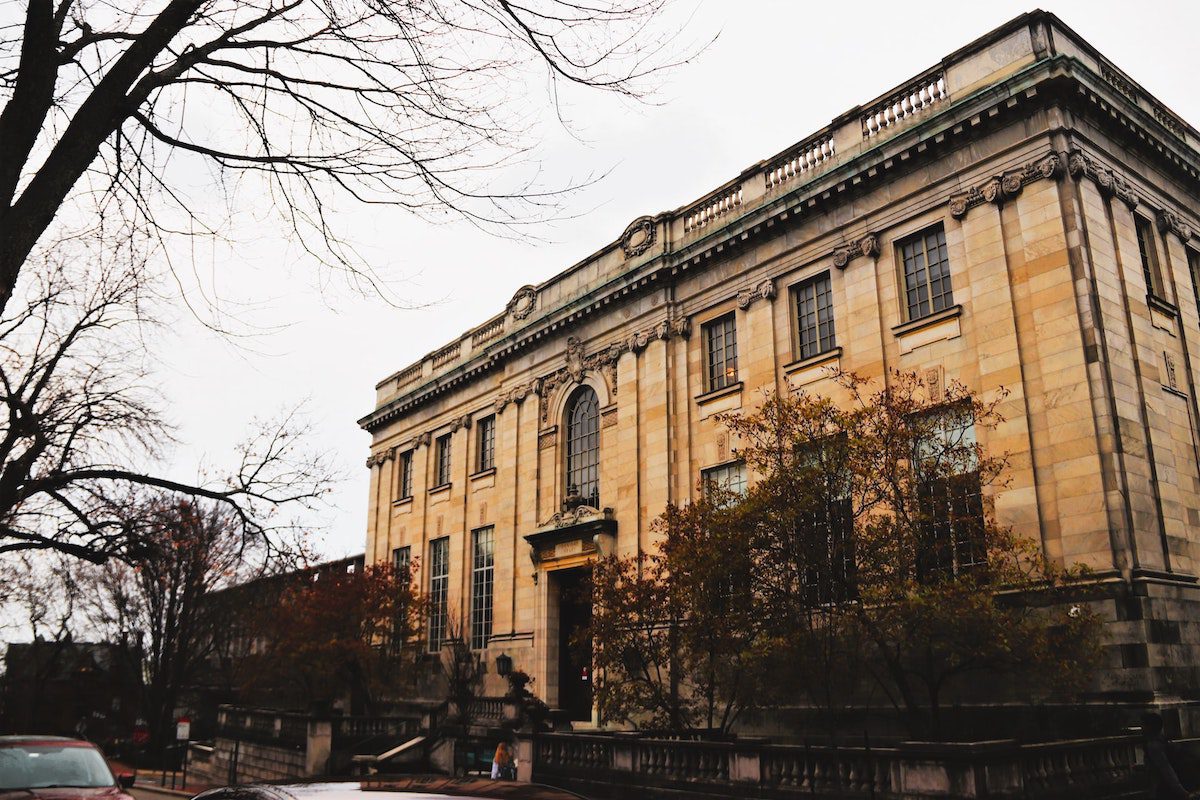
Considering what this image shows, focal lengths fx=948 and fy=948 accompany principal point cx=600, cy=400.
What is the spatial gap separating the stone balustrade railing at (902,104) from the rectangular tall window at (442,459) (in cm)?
2206

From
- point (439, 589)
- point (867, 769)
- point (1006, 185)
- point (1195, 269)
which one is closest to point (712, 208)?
point (1006, 185)

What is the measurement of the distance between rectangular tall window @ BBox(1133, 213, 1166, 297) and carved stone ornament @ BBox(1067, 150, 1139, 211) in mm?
638

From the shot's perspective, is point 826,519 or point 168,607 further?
point 168,607

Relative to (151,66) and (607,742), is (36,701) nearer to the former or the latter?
(607,742)

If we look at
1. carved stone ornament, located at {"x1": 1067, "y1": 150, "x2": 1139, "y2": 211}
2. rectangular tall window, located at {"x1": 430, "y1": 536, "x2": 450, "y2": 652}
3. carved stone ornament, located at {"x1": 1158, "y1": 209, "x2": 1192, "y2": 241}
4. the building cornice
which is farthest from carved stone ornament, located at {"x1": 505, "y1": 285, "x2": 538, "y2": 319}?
carved stone ornament, located at {"x1": 1158, "y1": 209, "x2": 1192, "y2": 241}

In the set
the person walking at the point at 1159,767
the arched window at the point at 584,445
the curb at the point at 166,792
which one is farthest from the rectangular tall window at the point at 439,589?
the person walking at the point at 1159,767

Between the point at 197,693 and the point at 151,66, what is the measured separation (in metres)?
58.0

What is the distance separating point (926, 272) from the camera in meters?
21.0

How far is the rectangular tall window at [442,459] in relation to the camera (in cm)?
3875

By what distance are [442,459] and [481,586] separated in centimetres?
705

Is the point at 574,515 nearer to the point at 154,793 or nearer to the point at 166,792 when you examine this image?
the point at 166,792

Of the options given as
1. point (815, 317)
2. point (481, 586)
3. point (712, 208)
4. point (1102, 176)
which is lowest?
point (481, 586)

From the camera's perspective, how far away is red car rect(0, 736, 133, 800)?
1009 centimetres

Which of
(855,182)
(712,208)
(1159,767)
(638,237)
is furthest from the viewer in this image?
(638,237)
